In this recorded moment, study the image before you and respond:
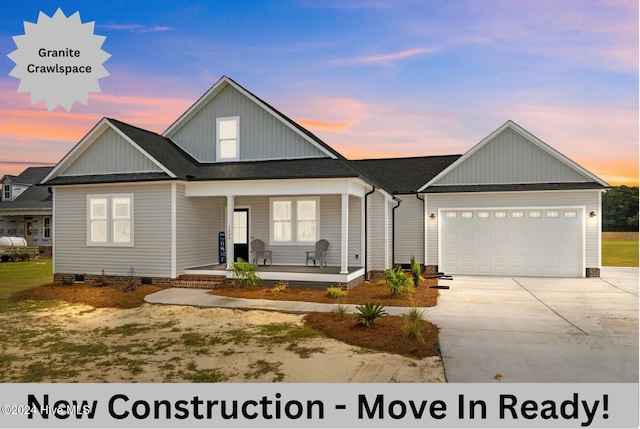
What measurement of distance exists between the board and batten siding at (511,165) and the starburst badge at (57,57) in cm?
1256

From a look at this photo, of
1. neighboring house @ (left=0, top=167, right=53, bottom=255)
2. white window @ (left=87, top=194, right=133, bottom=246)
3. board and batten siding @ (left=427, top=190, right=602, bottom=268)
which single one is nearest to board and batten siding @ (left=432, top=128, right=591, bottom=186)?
board and batten siding @ (left=427, top=190, right=602, bottom=268)

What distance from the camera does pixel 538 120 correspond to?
1622cm

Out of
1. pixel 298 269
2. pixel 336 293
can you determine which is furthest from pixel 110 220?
pixel 336 293

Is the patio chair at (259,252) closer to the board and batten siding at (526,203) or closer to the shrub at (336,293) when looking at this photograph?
the shrub at (336,293)

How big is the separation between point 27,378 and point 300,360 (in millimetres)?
3512

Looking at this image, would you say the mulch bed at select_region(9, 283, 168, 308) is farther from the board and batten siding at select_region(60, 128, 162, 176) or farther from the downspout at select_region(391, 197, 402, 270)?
the downspout at select_region(391, 197, 402, 270)

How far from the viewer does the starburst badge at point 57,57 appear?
8.93 meters

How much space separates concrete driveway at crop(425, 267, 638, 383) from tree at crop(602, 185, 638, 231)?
32629mm

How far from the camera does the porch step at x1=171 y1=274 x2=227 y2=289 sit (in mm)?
12672

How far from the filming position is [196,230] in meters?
14.0

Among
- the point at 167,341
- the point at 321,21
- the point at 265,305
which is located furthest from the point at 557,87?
the point at 167,341

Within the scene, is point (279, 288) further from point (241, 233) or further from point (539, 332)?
point (539, 332)

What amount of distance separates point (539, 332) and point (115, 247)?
11.8 metres

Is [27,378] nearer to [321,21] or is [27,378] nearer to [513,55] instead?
[321,21]
